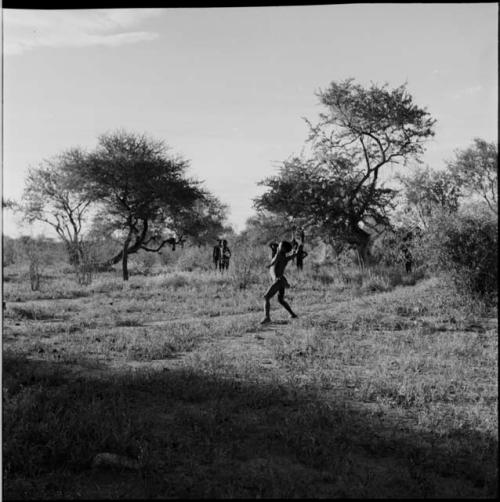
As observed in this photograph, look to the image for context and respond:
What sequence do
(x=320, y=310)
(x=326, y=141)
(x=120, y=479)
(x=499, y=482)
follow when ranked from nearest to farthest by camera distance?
(x=499, y=482), (x=120, y=479), (x=320, y=310), (x=326, y=141)

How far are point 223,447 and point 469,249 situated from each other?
8.58 m

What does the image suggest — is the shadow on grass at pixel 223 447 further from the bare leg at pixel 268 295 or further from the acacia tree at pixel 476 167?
the acacia tree at pixel 476 167

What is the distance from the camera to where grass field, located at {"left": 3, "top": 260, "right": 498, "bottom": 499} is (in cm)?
376

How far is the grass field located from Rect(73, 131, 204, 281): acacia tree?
14156mm

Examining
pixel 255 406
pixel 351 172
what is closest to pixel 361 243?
pixel 351 172

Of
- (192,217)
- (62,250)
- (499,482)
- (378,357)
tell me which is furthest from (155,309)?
(62,250)

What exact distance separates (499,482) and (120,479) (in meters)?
2.55

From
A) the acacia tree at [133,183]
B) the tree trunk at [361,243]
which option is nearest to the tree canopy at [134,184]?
the acacia tree at [133,183]

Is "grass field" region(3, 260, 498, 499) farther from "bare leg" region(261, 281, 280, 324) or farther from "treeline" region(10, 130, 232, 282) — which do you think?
"treeline" region(10, 130, 232, 282)

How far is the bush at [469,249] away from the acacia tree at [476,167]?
18.1 m

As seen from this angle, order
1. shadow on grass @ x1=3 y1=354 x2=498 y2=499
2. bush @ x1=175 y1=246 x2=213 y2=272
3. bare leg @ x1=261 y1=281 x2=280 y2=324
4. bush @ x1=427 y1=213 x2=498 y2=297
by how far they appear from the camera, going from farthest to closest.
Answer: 1. bush @ x1=175 y1=246 x2=213 y2=272
2. bush @ x1=427 y1=213 x2=498 y2=297
3. bare leg @ x1=261 y1=281 x2=280 y2=324
4. shadow on grass @ x1=3 y1=354 x2=498 y2=499

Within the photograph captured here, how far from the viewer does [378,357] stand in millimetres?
7648

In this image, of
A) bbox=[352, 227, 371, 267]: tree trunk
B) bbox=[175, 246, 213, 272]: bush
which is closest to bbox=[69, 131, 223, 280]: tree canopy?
bbox=[175, 246, 213, 272]: bush

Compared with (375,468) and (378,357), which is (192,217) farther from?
(375,468)
